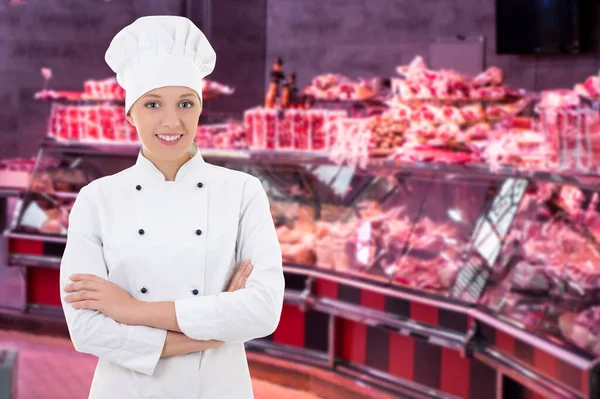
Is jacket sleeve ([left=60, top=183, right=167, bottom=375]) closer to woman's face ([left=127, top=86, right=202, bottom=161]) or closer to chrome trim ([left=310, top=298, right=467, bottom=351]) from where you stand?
woman's face ([left=127, top=86, right=202, bottom=161])

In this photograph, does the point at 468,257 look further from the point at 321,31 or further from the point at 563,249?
the point at 321,31

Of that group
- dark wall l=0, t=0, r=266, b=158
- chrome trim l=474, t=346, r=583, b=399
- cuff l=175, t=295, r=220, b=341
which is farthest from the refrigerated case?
dark wall l=0, t=0, r=266, b=158

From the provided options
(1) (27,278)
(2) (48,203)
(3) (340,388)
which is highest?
(2) (48,203)

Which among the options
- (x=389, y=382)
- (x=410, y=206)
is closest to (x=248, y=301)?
(x=389, y=382)

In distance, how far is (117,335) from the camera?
168 centimetres

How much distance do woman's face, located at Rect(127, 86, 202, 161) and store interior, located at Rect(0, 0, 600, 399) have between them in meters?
0.61

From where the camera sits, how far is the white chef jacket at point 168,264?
66.6 inches

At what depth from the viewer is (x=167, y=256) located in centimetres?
174

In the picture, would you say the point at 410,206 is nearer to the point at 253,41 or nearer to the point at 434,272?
A: the point at 434,272

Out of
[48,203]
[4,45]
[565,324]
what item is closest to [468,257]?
[565,324]

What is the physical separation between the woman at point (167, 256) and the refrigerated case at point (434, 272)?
5.12 ft

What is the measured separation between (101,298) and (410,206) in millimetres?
2852

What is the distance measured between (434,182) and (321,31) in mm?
3582

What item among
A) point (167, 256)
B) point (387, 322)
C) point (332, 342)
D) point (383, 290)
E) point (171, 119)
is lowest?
point (332, 342)
